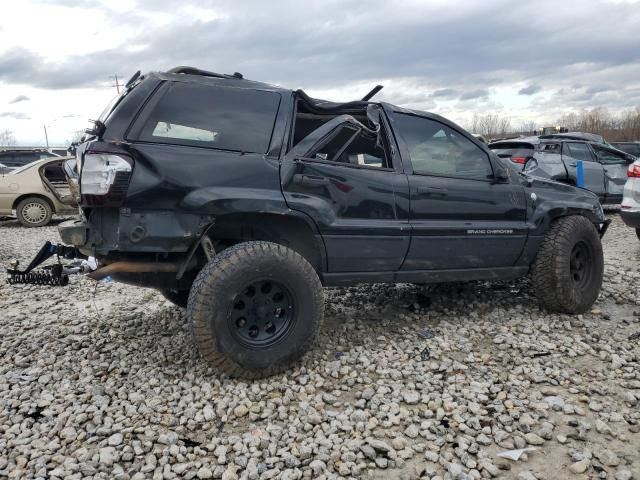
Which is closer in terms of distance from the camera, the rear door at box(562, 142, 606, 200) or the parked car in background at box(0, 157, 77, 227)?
the rear door at box(562, 142, 606, 200)

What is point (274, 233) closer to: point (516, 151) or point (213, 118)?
point (213, 118)

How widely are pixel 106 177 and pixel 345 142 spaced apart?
5.55 ft

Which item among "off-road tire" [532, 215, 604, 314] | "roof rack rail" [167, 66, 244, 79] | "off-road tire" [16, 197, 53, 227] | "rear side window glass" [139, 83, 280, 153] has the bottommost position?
"off-road tire" [532, 215, 604, 314]

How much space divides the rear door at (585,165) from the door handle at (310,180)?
8450mm

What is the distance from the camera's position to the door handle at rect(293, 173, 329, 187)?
3.58 m

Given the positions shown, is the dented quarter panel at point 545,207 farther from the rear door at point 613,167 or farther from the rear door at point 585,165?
the rear door at point 613,167

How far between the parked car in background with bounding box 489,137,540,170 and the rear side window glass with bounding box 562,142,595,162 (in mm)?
647

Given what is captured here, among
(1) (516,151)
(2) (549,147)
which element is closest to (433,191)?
(1) (516,151)

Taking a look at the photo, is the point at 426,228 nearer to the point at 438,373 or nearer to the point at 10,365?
the point at 438,373

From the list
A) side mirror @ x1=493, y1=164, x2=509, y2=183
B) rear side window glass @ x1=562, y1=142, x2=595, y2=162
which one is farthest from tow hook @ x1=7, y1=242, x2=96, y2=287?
rear side window glass @ x1=562, y1=142, x2=595, y2=162

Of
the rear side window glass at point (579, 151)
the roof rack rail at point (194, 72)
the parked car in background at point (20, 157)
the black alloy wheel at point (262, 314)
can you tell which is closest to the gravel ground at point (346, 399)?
the black alloy wheel at point (262, 314)

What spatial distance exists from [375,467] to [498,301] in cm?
288

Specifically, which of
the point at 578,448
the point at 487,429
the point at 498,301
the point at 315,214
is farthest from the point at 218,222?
the point at 498,301

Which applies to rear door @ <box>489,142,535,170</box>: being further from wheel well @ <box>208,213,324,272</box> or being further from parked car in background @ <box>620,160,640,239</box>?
wheel well @ <box>208,213,324,272</box>
